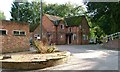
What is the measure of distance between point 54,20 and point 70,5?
23.3m

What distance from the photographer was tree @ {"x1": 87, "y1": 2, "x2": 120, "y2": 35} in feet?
96.4

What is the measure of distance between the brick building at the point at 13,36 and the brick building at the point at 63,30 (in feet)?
81.0

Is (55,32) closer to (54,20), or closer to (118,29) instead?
(54,20)

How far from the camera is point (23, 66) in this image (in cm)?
1151

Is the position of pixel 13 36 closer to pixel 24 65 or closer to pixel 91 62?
pixel 91 62

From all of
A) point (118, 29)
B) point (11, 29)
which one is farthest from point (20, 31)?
point (118, 29)

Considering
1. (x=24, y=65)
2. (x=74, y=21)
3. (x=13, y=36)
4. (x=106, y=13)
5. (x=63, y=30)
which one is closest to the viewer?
(x=24, y=65)

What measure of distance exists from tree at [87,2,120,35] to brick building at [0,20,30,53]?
44.4ft

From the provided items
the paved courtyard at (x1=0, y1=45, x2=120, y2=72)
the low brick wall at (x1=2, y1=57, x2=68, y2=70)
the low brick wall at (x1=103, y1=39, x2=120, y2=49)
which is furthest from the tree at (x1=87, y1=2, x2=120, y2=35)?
the low brick wall at (x1=2, y1=57, x2=68, y2=70)

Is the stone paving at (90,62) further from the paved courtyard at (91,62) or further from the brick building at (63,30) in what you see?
the brick building at (63,30)

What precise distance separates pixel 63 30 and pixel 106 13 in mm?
15863

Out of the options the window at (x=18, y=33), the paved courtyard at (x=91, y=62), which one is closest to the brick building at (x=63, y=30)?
the window at (x=18, y=33)

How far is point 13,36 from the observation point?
21.0 meters

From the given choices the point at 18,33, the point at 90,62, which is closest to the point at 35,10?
the point at 18,33
